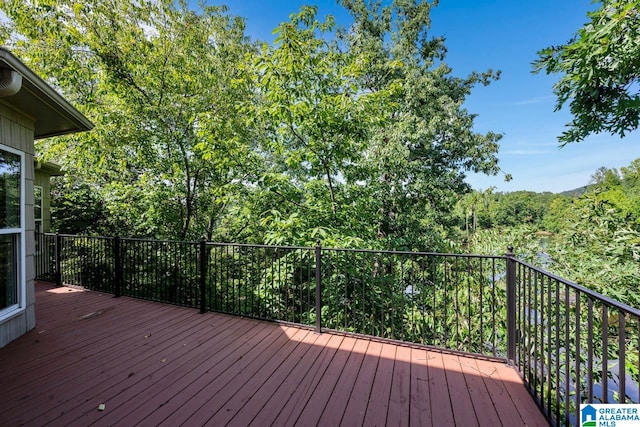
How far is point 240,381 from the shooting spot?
2.11 metres

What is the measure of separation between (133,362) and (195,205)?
5.11 m

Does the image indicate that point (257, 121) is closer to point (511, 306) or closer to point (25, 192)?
point (25, 192)

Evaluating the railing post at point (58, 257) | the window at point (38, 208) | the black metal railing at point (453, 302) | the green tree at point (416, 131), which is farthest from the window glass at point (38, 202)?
the green tree at point (416, 131)

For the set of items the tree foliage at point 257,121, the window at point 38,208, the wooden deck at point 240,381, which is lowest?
the wooden deck at point 240,381

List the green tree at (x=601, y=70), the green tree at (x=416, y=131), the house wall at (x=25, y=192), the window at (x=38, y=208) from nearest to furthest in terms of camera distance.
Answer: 1. the house wall at (x=25, y=192)
2. the green tree at (x=601, y=70)
3. the window at (x=38, y=208)
4. the green tree at (x=416, y=131)

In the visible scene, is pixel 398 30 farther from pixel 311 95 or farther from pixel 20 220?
pixel 20 220

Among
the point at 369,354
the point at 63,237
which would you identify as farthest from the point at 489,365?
the point at 63,237

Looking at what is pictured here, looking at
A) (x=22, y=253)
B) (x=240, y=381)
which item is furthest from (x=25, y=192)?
(x=240, y=381)

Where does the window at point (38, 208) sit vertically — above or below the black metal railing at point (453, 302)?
above

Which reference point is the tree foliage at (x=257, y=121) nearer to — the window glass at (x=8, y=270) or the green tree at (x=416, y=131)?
the green tree at (x=416, y=131)

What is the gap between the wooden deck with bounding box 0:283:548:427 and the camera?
173 centimetres

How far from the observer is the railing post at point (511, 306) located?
2271 millimetres

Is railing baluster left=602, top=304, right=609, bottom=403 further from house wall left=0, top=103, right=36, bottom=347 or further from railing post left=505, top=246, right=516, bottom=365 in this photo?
house wall left=0, top=103, right=36, bottom=347

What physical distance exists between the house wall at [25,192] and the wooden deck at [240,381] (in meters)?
0.14
